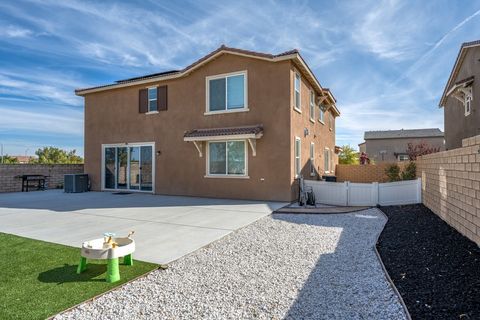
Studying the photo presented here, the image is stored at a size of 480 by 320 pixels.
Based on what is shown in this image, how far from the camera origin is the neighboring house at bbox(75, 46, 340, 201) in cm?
1280

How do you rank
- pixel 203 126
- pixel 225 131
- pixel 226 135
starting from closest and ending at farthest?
pixel 226 135 < pixel 225 131 < pixel 203 126

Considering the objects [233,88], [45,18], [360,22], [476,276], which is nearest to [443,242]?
[476,276]

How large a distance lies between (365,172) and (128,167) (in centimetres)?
1641

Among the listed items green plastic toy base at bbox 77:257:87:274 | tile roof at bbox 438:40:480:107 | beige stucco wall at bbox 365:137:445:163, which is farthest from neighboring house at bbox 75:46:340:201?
beige stucco wall at bbox 365:137:445:163

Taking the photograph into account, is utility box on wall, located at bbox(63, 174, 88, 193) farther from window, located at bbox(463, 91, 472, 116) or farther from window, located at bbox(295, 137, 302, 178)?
window, located at bbox(463, 91, 472, 116)

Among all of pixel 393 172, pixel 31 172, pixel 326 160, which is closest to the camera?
pixel 393 172

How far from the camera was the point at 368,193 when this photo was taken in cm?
1193

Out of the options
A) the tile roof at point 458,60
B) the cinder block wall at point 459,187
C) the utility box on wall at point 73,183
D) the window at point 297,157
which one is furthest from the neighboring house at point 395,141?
the utility box on wall at point 73,183

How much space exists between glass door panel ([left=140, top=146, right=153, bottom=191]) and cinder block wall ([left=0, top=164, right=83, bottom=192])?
807 centimetres

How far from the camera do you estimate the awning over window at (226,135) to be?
494 inches

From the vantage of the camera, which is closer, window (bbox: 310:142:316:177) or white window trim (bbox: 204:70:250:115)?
white window trim (bbox: 204:70:250:115)

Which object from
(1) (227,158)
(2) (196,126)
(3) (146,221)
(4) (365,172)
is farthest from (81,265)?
(4) (365,172)

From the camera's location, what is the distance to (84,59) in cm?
1695

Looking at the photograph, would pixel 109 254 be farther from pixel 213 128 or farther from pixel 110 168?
pixel 110 168
